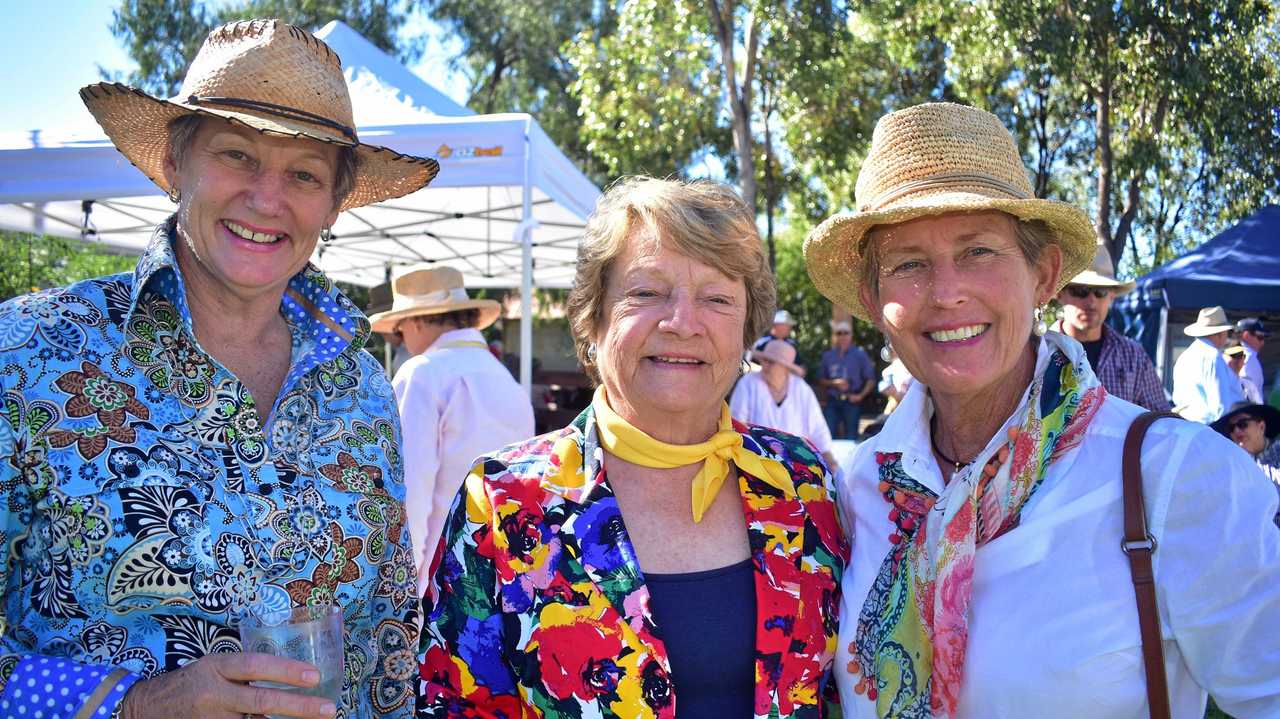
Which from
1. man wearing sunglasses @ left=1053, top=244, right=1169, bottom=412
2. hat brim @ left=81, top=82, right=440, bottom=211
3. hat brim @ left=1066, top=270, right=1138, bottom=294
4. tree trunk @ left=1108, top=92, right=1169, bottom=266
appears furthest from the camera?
tree trunk @ left=1108, top=92, right=1169, bottom=266

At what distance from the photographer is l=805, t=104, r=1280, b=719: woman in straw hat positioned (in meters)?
1.66

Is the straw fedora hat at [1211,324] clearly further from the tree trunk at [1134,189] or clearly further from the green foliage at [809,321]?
the green foliage at [809,321]

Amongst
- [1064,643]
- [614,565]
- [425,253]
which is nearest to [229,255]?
[614,565]

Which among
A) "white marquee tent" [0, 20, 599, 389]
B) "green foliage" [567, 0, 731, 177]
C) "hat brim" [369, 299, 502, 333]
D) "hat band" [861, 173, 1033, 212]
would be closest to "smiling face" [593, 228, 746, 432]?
"hat band" [861, 173, 1033, 212]

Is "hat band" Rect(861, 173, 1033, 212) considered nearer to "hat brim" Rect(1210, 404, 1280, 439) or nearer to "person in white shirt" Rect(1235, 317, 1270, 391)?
"hat brim" Rect(1210, 404, 1280, 439)

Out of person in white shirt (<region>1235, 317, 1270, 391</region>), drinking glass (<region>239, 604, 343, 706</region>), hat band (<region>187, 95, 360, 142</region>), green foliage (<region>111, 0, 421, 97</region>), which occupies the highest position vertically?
green foliage (<region>111, 0, 421, 97</region>)

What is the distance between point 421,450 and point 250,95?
264 centimetres

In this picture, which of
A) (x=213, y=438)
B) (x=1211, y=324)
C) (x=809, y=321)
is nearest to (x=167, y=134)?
(x=213, y=438)

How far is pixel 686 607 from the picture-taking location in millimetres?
1951

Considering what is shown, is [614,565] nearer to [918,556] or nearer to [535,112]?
[918,556]

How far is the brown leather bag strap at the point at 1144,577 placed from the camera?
1626 mm

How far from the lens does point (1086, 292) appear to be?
511 centimetres

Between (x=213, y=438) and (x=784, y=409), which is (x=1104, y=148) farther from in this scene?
(x=213, y=438)

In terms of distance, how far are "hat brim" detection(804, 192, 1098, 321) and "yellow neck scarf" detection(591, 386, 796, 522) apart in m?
0.51
